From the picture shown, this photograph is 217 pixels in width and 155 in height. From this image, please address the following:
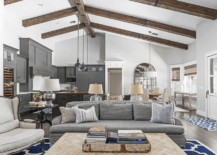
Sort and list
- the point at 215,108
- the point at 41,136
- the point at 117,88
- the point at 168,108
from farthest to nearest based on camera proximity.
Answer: the point at 117,88
the point at 215,108
the point at 168,108
the point at 41,136

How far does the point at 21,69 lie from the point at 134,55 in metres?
5.82

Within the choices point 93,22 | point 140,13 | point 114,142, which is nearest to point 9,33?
point 93,22

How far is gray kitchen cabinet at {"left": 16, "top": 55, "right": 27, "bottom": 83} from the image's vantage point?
5.78 meters

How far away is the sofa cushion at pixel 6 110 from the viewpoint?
2.69 m

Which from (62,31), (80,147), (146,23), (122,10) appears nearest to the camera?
(80,147)

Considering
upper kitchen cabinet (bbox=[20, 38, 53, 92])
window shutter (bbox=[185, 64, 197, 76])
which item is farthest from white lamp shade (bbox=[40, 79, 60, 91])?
window shutter (bbox=[185, 64, 197, 76])

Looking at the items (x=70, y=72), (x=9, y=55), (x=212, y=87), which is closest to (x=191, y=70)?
(x=212, y=87)

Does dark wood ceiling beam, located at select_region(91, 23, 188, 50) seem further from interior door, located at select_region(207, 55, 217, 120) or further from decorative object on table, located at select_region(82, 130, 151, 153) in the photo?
decorative object on table, located at select_region(82, 130, 151, 153)

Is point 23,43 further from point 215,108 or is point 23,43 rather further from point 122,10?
point 215,108

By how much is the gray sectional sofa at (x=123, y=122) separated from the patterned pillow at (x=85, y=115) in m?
0.10

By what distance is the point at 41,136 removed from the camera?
2.66 meters

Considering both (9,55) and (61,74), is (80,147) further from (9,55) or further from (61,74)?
(61,74)

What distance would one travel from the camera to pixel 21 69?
5992mm

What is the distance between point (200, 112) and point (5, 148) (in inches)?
237
